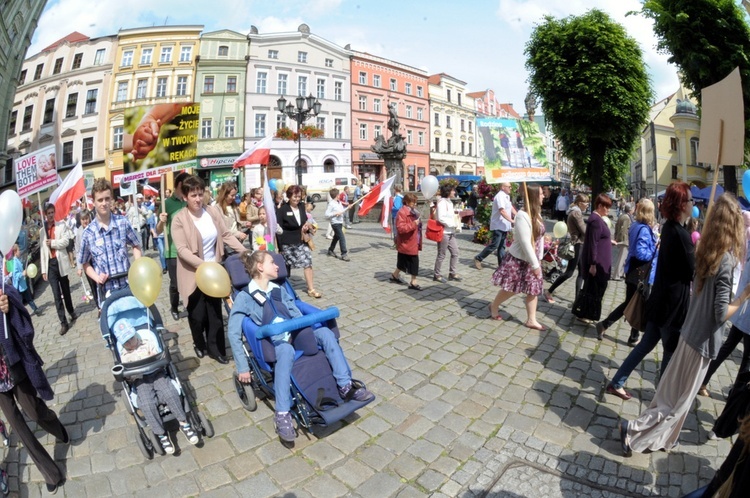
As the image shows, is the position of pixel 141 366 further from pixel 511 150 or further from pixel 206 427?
pixel 511 150

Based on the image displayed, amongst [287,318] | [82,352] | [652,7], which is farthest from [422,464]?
[652,7]

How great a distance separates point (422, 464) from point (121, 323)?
8.39 ft

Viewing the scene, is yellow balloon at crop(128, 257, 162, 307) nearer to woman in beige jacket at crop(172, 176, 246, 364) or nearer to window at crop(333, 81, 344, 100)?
woman in beige jacket at crop(172, 176, 246, 364)

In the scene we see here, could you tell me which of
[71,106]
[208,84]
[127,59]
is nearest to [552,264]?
[208,84]

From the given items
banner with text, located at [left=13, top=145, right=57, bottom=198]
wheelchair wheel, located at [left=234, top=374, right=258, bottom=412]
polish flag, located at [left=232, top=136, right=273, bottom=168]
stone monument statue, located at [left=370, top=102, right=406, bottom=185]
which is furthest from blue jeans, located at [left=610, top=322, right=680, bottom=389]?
stone monument statue, located at [left=370, top=102, right=406, bottom=185]

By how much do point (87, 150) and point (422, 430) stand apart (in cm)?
4341

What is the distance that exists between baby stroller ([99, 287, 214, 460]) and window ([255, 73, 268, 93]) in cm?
4325

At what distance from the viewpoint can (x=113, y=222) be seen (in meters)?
4.20

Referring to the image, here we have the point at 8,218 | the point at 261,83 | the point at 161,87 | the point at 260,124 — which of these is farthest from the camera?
the point at 261,83

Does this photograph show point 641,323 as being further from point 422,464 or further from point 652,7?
point 652,7

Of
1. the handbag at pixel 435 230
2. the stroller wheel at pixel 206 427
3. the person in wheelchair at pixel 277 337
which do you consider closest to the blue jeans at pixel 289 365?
the person in wheelchair at pixel 277 337

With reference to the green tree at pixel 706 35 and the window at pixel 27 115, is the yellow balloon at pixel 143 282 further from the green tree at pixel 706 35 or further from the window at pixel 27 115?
the window at pixel 27 115

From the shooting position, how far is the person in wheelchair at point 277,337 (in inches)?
122

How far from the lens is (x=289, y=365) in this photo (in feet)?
10.3
